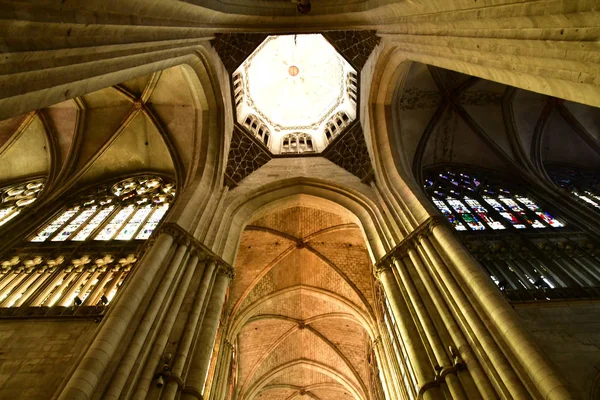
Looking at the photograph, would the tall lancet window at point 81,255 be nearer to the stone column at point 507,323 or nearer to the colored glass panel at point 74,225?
the colored glass panel at point 74,225

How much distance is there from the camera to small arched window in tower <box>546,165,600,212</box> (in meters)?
12.2

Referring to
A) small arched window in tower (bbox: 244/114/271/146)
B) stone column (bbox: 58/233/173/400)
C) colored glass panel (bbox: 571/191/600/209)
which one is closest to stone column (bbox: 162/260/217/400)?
stone column (bbox: 58/233/173/400)

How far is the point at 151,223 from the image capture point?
10.8 m

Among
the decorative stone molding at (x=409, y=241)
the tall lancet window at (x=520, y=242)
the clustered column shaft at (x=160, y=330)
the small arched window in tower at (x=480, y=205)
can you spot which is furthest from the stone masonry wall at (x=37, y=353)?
the small arched window in tower at (x=480, y=205)

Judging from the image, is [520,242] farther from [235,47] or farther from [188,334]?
[235,47]

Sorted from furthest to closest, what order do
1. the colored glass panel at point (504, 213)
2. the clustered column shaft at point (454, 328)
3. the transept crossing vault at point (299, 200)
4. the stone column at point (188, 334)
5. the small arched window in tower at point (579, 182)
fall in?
the small arched window in tower at point (579, 182)
the colored glass panel at point (504, 213)
the stone column at point (188, 334)
the clustered column shaft at point (454, 328)
the transept crossing vault at point (299, 200)

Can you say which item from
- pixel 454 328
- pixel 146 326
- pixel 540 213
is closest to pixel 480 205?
pixel 540 213

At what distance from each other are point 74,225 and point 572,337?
1195cm

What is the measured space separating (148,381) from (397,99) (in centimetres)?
1056

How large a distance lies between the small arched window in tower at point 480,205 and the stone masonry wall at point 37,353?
932 centimetres

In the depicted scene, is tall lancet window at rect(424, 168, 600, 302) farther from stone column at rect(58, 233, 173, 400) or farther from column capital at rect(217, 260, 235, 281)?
stone column at rect(58, 233, 173, 400)

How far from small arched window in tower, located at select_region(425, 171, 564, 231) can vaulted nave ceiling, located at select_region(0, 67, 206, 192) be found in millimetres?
8658

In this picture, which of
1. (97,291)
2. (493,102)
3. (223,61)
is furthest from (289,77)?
(97,291)

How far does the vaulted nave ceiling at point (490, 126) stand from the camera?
13883 mm
